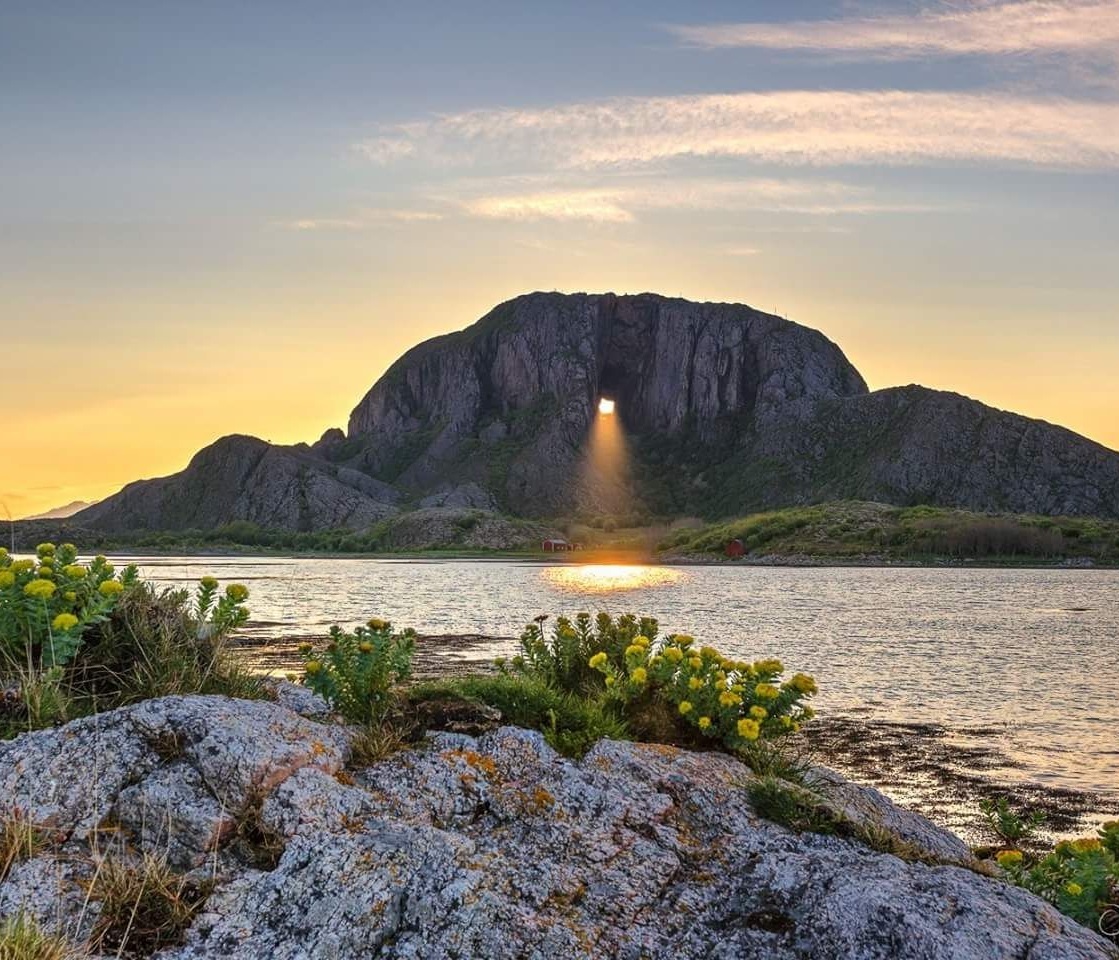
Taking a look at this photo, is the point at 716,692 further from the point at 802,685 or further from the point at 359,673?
the point at 359,673

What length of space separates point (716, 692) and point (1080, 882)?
301 cm

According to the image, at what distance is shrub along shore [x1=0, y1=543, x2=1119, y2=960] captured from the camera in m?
6.31

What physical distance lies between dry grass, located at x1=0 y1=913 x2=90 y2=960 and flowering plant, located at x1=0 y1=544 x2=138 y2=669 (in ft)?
7.76

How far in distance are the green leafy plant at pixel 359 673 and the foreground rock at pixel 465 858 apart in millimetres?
561

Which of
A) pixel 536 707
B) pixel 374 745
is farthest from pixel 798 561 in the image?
pixel 374 745

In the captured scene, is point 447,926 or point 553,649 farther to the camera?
point 553,649

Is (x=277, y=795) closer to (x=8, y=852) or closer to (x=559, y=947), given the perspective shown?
(x=8, y=852)

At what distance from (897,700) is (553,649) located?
18.7 meters

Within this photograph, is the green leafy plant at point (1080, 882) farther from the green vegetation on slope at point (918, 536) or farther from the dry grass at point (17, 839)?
the green vegetation on slope at point (918, 536)

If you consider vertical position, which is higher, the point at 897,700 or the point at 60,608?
the point at 60,608

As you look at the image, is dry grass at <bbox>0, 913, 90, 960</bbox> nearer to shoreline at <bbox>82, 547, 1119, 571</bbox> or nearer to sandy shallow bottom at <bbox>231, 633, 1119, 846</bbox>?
sandy shallow bottom at <bbox>231, 633, 1119, 846</bbox>

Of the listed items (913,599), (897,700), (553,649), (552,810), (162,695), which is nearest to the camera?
(552,810)

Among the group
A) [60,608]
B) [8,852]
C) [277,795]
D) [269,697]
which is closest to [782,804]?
[277,795]

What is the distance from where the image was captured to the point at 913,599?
71.2m
